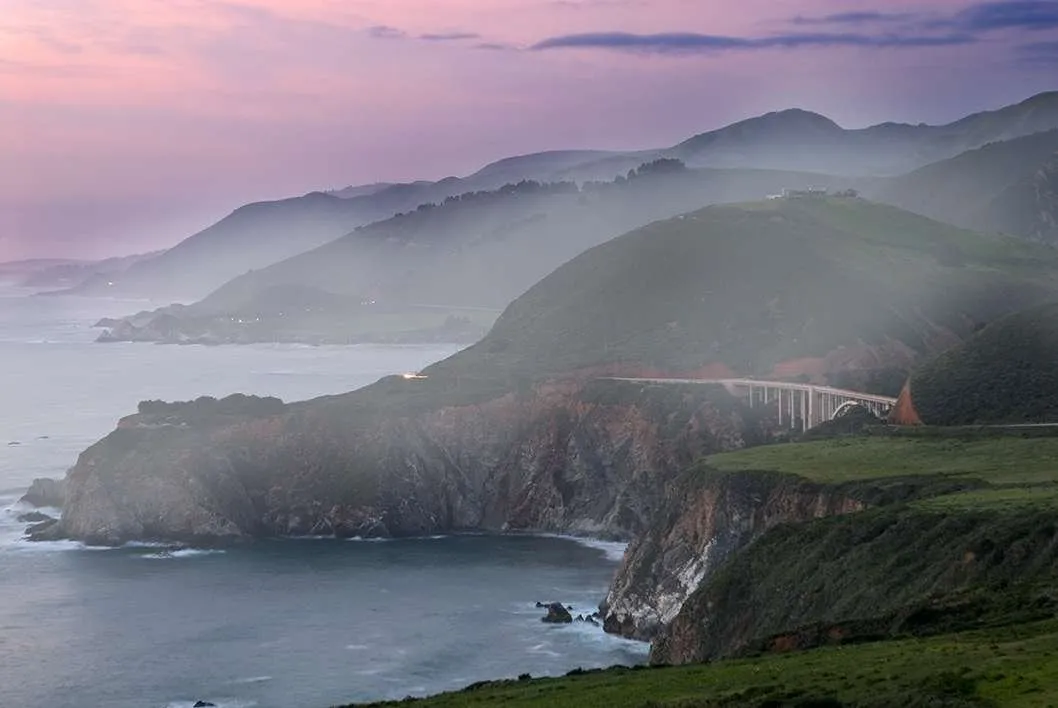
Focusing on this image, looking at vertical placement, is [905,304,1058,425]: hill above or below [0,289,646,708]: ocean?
above

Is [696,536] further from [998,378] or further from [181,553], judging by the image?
[181,553]

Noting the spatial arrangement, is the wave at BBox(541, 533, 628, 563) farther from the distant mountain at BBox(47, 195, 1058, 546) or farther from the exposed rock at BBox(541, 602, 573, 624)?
the exposed rock at BBox(541, 602, 573, 624)

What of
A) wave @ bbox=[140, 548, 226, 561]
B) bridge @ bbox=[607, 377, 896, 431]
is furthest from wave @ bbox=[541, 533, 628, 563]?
wave @ bbox=[140, 548, 226, 561]

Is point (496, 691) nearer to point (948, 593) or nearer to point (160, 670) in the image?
point (948, 593)

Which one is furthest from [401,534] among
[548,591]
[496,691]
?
[496,691]

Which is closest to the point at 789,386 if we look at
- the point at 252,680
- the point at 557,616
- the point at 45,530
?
the point at 557,616
